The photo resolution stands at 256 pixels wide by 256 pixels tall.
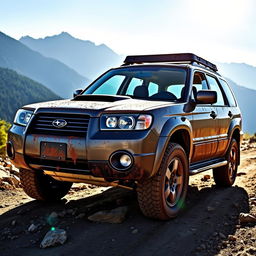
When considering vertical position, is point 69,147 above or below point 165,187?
above

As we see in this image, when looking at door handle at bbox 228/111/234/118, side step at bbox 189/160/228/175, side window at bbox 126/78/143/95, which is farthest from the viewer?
door handle at bbox 228/111/234/118

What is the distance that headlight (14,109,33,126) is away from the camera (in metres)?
3.88

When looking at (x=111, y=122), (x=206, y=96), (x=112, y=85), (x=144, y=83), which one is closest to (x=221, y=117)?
(x=206, y=96)

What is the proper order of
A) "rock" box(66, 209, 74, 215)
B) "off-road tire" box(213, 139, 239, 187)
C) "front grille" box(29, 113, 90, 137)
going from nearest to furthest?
"front grille" box(29, 113, 90, 137) → "rock" box(66, 209, 74, 215) → "off-road tire" box(213, 139, 239, 187)

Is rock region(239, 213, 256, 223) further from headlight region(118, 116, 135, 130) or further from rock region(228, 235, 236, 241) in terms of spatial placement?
headlight region(118, 116, 135, 130)

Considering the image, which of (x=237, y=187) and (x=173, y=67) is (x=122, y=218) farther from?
(x=237, y=187)

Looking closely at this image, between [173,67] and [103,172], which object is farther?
[173,67]

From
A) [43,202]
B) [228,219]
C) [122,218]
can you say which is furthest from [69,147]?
[228,219]

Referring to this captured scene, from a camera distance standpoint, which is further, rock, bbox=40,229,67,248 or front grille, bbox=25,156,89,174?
front grille, bbox=25,156,89,174

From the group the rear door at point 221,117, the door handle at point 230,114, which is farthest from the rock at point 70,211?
the door handle at point 230,114

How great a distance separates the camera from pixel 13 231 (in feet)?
12.4

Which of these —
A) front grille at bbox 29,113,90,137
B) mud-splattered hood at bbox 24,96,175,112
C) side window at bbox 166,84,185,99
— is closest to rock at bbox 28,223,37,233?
front grille at bbox 29,113,90,137

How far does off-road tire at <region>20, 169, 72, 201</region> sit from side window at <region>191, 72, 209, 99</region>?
2.20 metres

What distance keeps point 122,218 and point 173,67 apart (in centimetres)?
229
